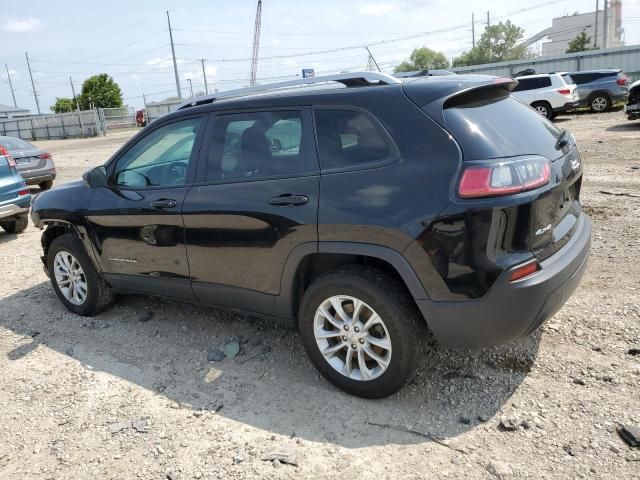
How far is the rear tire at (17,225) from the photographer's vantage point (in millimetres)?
8352

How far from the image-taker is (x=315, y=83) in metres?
3.47

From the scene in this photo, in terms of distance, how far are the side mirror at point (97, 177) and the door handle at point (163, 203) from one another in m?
0.73

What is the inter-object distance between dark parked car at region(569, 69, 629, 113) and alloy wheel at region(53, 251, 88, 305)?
20.4 metres

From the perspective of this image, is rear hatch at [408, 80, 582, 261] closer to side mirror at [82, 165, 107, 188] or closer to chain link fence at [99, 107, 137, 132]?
side mirror at [82, 165, 107, 188]

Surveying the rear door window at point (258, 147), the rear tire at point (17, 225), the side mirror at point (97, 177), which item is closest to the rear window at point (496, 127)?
the rear door window at point (258, 147)

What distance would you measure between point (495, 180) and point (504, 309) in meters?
0.65

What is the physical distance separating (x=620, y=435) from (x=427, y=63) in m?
101

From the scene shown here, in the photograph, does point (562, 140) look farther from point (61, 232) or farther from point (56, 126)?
point (56, 126)

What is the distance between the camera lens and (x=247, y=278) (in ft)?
11.7

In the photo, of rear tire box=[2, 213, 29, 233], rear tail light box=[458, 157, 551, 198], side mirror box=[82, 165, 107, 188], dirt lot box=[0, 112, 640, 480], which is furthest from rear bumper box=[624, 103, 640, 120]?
rear tire box=[2, 213, 29, 233]

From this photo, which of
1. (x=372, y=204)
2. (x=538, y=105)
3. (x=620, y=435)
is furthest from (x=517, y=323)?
(x=538, y=105)

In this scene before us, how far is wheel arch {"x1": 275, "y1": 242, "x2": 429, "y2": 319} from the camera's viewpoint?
9.28 ft

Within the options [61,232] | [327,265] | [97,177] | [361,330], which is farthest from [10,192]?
[361,330]

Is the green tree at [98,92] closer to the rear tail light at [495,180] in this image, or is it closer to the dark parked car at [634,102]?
the dark parked car at [634,102]
